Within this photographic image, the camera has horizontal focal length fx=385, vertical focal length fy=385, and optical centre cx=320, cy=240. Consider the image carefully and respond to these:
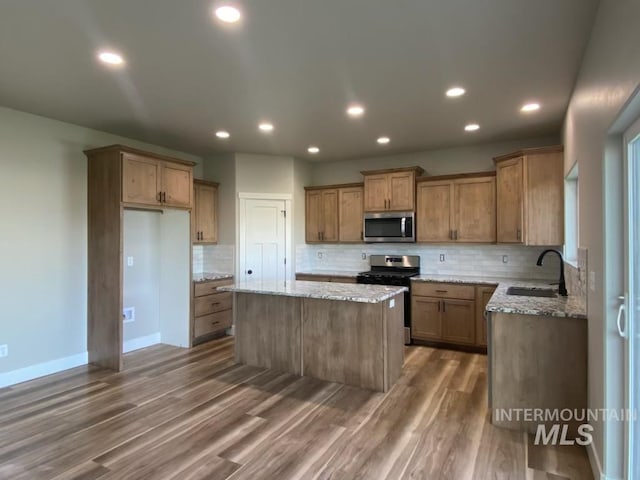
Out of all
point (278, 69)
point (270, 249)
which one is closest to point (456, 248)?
point (270, 249)

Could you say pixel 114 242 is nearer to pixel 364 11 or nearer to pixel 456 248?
pixel 364 11

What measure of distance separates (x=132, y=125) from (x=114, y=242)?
4.34ft

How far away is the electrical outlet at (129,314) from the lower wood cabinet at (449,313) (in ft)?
11.9

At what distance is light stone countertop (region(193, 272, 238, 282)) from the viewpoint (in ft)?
17.1

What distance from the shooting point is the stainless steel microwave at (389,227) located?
5.41 meters

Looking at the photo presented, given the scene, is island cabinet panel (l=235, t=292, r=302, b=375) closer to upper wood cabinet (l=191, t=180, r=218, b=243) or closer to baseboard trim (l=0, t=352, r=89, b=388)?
upper wood cabinet (l=191, t=180, r=218, b=243)

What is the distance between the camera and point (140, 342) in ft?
16.6

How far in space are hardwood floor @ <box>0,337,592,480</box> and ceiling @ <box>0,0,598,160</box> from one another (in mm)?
2677

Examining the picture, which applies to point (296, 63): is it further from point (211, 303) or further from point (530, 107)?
point (211, 303)

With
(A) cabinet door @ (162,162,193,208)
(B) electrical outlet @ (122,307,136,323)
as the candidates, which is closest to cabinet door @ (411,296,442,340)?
(A) cabinet door @ (162,162,193,208)

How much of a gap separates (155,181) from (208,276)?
5.18 ft

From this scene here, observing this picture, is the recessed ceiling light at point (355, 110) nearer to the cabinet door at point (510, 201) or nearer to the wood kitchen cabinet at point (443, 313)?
the cabinet door at point (510, 201)

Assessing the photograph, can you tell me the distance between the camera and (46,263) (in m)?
4.02

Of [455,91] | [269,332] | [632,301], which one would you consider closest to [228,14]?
[455,91]
